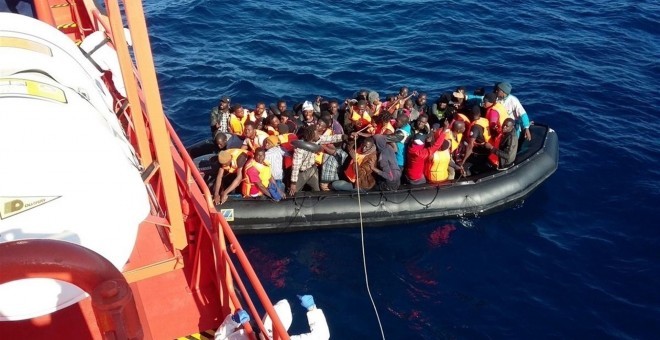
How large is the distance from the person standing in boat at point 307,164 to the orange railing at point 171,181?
3768mm

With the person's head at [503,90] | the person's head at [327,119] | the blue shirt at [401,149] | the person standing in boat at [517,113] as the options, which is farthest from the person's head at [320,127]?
the person standing in boat at [517,113]

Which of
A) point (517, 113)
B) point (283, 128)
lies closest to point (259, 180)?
point (283, 128)

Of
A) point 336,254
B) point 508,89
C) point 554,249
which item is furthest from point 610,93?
point 336,254

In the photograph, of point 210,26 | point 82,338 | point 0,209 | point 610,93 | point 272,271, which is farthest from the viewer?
point 210,26

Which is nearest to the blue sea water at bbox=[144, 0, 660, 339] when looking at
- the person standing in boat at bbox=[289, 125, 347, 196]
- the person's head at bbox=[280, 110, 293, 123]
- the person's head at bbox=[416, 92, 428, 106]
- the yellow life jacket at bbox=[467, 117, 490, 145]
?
the person standing in boat at bbox=[289, 125, 347, 196]

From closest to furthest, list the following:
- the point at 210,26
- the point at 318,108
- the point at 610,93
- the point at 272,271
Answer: the point at 272,271 < the point at 318,108 < the point at 610,93 < the point at 210,26

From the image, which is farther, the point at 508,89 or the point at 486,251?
the point at 508,89

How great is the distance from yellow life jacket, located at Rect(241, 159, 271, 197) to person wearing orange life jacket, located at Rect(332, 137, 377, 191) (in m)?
1.40

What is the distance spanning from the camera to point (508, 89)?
441 inches

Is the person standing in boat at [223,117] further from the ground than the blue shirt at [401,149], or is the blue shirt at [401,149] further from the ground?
the person standing in boat at [223,117]

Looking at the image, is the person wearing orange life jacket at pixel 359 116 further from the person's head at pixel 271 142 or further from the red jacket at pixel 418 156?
the person's head at pixel 271 142

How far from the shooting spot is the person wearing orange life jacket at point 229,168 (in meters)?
9.34

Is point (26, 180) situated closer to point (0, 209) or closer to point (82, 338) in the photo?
point (0, 209)

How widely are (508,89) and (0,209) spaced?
998 cm
